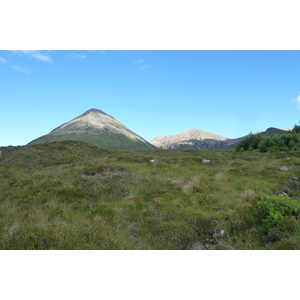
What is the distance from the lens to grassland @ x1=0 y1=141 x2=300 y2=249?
5.44m

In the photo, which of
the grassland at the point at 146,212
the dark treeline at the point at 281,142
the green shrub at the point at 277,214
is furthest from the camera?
the dark treeline at the point at 281,142

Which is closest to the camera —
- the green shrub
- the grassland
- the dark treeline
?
the grassland

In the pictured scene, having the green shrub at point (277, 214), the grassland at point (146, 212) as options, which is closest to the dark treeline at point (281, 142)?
the grassland at point (146, 212)

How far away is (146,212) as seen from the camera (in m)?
8.14

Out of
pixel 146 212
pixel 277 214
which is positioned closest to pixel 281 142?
pixel 277 214

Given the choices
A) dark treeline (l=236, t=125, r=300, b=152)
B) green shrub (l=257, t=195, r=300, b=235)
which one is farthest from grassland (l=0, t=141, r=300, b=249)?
dark treeline (l=236, t=125, r=300, b=152)

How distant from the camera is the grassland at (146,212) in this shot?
5.44 m

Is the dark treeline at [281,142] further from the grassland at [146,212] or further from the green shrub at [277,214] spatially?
the green shrub at [277,214]

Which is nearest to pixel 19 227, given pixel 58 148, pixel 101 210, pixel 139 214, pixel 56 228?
pixel 56 228

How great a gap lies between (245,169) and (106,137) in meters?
187

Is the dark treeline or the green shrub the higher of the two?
the dark treeline

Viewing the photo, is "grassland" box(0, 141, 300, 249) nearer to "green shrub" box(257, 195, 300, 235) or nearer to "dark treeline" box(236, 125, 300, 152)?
"green shrub" box(257, 195, 300, 235)

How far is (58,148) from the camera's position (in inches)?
1339

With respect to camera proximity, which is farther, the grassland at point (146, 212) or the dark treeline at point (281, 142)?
the dark treeline at point (281, 142)
